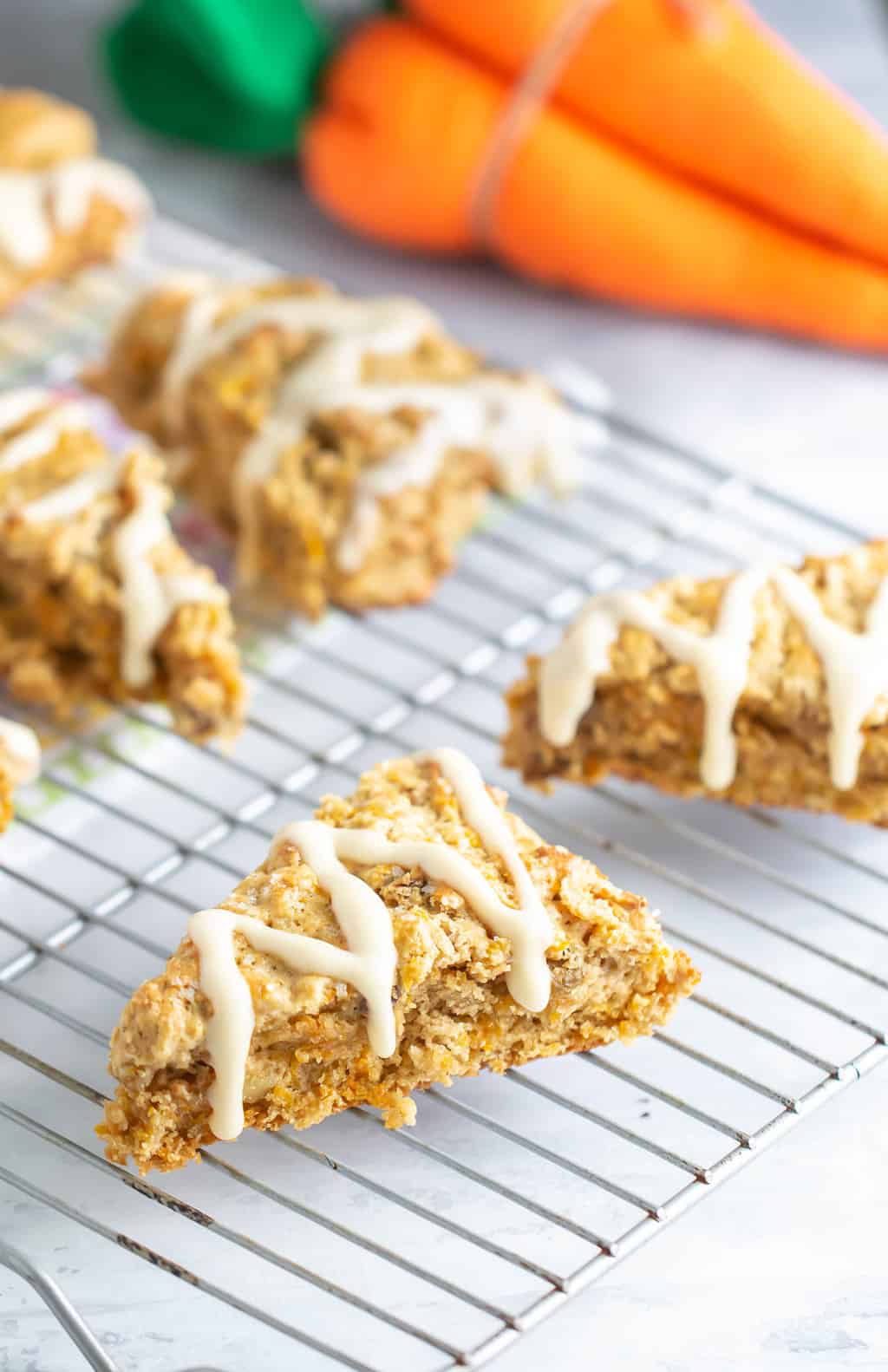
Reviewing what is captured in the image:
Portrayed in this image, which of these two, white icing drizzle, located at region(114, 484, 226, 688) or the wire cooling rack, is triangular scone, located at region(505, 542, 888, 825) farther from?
white icing drizzle, located at region(114, 484, 226, 688)

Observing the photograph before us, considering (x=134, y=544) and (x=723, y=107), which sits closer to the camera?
(x=134, y=544)

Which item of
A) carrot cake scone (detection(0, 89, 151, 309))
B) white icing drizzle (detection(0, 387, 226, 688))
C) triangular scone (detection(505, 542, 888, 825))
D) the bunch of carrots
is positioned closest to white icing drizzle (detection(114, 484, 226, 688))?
white icing drizzle (detection(0, 387, 226, 688))

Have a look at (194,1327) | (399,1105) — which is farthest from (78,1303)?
(399,1105)

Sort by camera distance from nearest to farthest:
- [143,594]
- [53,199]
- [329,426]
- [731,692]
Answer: [731,692] < [143,594] < [329,426] < [53,199]

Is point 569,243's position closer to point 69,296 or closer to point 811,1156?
point 69,296

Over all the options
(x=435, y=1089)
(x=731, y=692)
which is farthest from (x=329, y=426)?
(x=435, y=1089)

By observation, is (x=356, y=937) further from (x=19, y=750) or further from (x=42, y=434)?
(x=42, y=434)

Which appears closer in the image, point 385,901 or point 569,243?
point 385,901
